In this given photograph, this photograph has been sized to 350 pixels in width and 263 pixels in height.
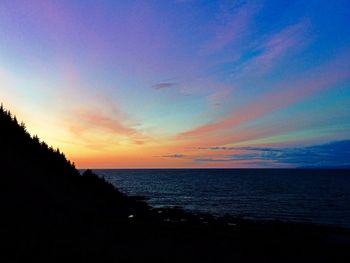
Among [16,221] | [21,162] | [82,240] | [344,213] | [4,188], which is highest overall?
[21,162]

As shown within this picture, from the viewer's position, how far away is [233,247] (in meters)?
26.7

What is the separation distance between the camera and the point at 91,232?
1016 inches

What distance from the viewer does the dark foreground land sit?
1961cm

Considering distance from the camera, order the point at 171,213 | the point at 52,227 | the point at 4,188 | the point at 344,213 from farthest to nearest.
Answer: the point at 344,213
the point at 171,213
the point at 4,188
the point at 52,227

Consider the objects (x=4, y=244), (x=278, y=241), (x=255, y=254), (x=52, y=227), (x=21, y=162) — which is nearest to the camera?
(x=4, y=244)

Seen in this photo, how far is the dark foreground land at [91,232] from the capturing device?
19.6 metres

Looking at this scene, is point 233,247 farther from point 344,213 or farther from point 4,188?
point 344,213

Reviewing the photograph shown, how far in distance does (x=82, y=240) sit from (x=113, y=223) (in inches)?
363

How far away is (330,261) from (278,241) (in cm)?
560

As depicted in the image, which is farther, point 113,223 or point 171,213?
point 171,213

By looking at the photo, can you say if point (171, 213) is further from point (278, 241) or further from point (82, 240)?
point (82, 240)

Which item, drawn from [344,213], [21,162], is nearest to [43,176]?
[21,162]

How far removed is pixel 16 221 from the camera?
71.9ft

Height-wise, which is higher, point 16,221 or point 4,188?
point 4,188
